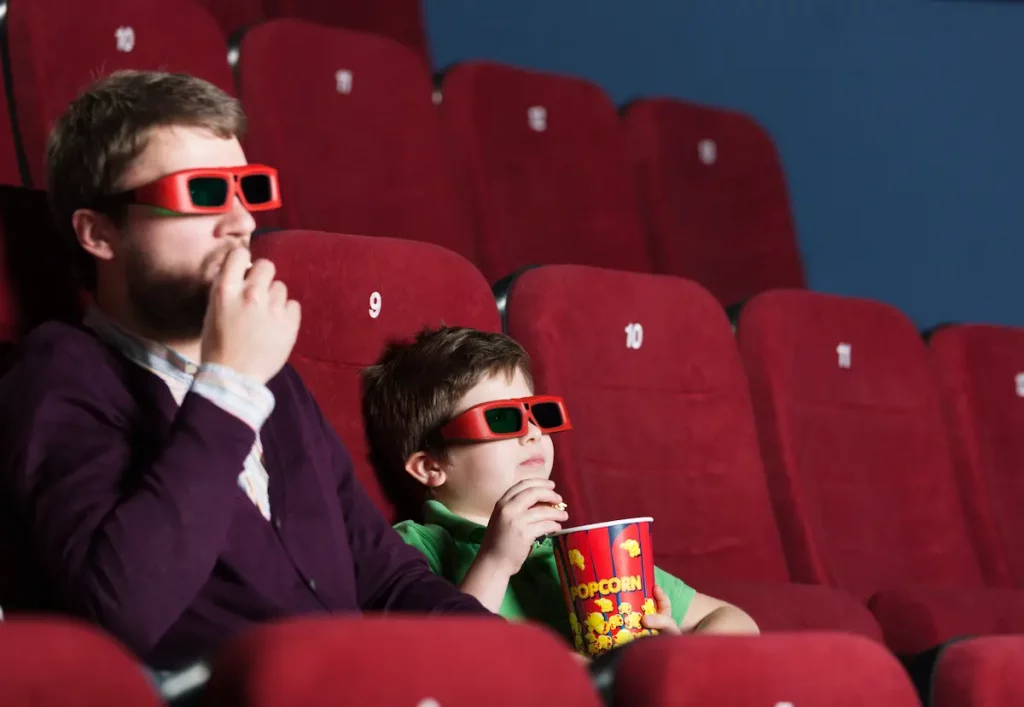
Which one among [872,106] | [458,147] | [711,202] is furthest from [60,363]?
[872,106]

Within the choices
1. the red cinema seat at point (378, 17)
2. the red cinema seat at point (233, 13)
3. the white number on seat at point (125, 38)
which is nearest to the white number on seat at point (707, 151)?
the red cinema seat at point (378, 17)

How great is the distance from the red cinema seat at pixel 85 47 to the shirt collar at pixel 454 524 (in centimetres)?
33

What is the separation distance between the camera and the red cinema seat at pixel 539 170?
4.09ft

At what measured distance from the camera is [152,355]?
615 millimetres

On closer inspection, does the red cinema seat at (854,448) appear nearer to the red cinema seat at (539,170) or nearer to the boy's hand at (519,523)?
the red cinema seat at (539,170)

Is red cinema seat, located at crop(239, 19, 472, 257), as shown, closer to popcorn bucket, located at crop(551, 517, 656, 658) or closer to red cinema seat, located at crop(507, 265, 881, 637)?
red cinema seat, located at crop(507, 265, 881, 637)

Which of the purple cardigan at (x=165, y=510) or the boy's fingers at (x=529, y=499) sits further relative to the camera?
the boy's fingers at (x=529, y=499)

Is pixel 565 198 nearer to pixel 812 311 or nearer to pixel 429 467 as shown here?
pixel 812 311

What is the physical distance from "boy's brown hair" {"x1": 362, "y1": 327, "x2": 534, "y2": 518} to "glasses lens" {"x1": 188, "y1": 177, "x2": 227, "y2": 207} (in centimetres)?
20

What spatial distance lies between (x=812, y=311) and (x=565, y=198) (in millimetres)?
286

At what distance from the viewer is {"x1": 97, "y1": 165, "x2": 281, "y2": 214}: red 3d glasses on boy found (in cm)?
60

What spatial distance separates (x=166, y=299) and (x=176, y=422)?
3.3 inches

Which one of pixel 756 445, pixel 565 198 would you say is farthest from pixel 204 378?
pixel 565 198

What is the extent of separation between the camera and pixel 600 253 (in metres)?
1.31
